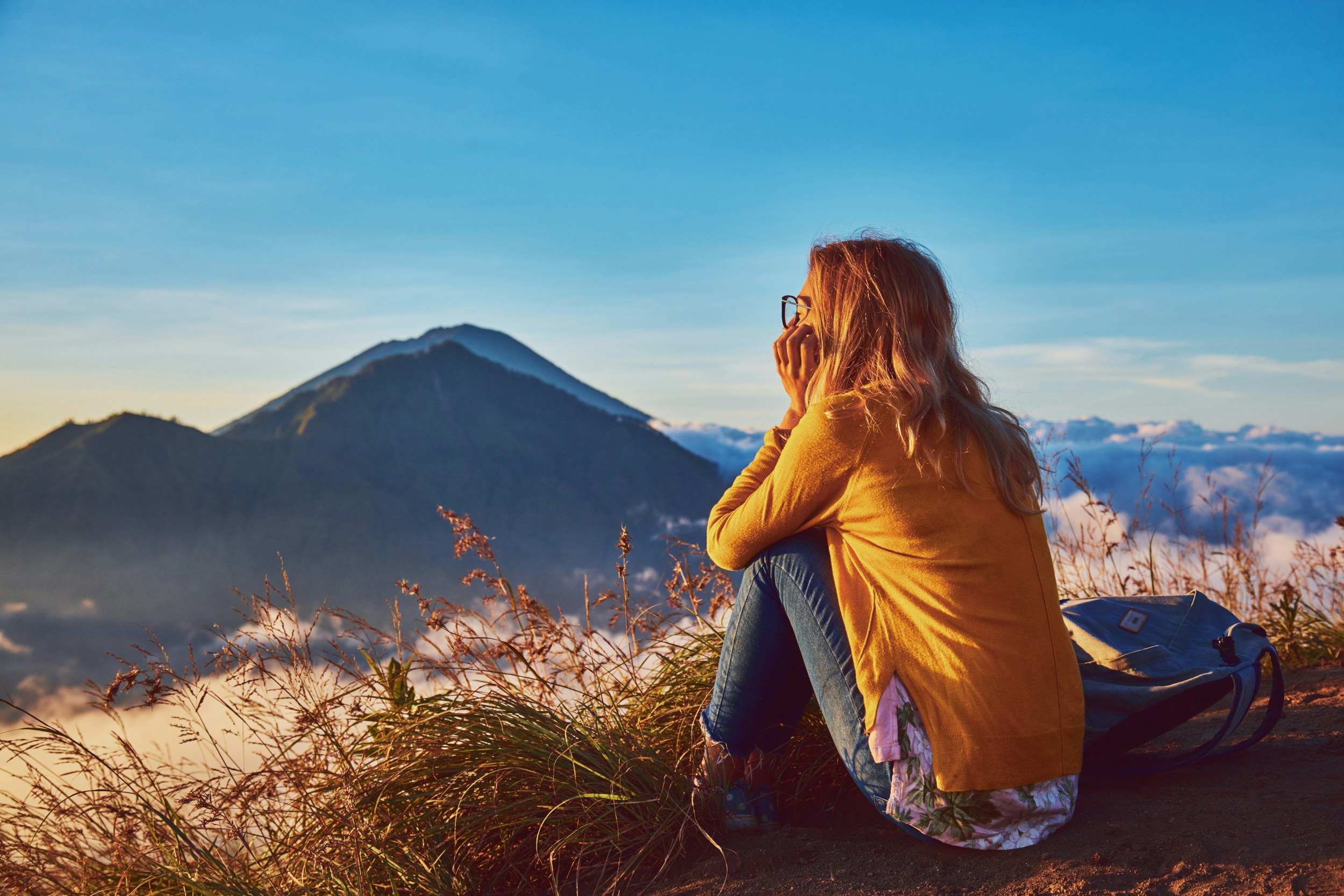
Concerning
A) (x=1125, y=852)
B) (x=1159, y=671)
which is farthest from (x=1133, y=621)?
(x=1125, y=852)

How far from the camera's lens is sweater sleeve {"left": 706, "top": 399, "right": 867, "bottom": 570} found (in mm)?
1694

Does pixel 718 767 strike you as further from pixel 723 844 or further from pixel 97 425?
pixel 97 425

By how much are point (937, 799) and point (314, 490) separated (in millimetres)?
68679

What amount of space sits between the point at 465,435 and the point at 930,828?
238ft

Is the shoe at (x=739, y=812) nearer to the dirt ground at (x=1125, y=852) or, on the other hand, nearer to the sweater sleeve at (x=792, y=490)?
the dirt ground at (x=1125, y=852)

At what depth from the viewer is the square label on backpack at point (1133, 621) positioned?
2.33 metres

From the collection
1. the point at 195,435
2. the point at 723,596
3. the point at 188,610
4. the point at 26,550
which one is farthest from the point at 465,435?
the point at 723,596

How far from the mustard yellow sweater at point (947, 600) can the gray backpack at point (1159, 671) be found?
1.34 feet

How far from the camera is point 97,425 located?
60.9 m

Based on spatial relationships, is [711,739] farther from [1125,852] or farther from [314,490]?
[314,490]

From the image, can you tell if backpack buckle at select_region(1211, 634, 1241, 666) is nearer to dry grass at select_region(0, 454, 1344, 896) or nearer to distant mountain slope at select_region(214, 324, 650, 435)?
dry grass at select_region(0, 454, 1344, 896)

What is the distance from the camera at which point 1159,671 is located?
217 centimetres

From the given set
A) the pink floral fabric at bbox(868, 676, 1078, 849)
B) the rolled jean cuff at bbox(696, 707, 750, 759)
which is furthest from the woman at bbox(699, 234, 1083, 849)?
the rolled jean cuff at bbox(696, 707, 750, 759)

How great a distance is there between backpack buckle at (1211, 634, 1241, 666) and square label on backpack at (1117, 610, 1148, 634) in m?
0.18
